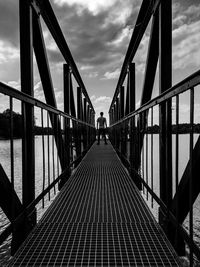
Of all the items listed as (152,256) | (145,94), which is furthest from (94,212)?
(145,94)

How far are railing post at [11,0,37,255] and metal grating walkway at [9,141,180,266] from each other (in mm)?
241

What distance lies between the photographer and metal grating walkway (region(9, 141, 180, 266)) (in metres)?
1.92

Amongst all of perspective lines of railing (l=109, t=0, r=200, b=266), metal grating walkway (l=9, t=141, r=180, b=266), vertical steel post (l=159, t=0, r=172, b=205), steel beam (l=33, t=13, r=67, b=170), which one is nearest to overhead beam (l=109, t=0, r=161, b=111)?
perspective lines of railing (l=109, t=0, r=200, b=266)

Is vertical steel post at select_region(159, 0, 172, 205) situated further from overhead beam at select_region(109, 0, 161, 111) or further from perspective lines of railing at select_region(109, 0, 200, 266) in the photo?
overhead beam at select_region(109, 0, 161, 111)

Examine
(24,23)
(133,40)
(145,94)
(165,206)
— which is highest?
(133,40)

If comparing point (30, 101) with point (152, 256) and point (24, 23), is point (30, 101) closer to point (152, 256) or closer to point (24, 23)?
point (24, 23)

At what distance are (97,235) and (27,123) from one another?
1189 millimetres

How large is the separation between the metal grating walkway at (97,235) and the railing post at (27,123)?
0.79 feet

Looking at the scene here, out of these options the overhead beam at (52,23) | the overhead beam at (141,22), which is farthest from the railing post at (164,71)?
the overhead beam at (52,23)

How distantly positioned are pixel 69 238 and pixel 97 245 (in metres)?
0.27

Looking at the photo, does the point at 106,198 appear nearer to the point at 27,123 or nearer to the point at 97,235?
→ the point at 97,235

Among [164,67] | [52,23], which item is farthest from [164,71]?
[52,23]

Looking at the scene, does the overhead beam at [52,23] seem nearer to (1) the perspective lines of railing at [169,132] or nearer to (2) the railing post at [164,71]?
(1) the perspective lines of railing at [169,132]

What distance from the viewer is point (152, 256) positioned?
1.95 meters
